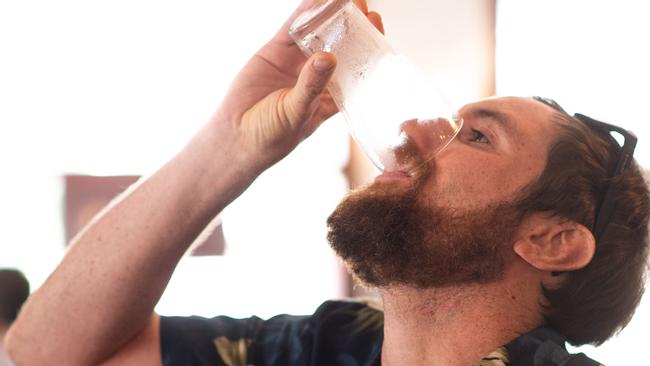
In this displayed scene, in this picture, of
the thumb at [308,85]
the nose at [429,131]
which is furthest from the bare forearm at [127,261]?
the nose at [429,131]

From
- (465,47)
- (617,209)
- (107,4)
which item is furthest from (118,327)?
(465,47)

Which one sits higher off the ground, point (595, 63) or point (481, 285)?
point (595, 63)

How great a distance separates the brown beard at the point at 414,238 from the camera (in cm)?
111

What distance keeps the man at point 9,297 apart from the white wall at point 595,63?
1.40 m

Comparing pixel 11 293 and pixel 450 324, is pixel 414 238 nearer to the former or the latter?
pixel 450 324

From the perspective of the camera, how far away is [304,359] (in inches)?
47.6

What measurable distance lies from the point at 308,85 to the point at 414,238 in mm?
327

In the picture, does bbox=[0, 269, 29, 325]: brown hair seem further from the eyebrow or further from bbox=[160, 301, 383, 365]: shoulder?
the eyebrow

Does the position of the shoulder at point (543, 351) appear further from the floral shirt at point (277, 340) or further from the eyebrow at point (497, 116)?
the eyebrow at point (497, 116)

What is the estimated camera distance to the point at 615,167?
1.19 meters

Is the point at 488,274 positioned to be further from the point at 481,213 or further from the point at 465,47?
the point at 465,47

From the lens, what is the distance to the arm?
1.12 metres

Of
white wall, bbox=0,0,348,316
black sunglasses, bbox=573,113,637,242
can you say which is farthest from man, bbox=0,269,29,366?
black sunglasses, bbox=573,113,637,242

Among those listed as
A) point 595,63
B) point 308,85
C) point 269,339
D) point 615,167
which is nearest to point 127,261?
point 269,339
